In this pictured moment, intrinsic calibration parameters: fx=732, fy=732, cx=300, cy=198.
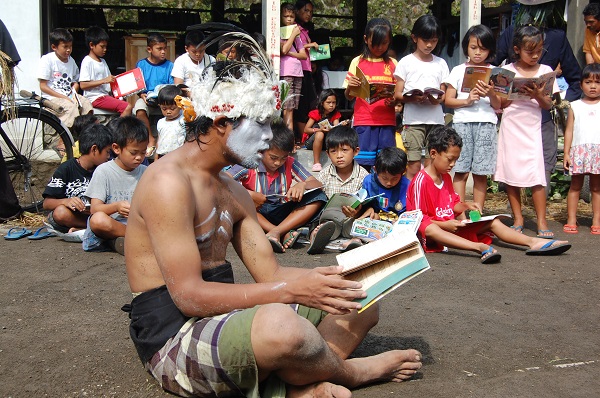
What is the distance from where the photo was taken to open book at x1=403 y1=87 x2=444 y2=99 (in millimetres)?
6953

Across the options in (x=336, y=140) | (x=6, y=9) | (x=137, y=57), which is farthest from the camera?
(x=137, y=57)

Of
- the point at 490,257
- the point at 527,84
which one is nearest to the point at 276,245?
the point at 490,257

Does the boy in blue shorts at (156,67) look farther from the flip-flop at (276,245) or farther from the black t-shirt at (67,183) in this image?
the flip-flop at (276,245)

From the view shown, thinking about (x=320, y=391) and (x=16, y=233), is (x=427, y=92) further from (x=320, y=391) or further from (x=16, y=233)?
(x=320, y=391)

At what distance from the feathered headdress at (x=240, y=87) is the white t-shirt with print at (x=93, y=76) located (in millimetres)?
5853

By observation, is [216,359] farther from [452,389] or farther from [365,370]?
[452,389]

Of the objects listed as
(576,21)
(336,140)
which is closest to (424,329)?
(336,140)

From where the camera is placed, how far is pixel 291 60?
8.80 meters

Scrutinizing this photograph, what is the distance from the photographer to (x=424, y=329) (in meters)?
4.00

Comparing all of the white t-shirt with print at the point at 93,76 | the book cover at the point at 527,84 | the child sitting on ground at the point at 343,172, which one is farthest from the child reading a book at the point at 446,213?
the white t-shirt with print at the point at 93,76

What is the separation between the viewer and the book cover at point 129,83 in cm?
849

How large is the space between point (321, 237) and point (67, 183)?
2.25m

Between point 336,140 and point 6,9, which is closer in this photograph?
point 336,140

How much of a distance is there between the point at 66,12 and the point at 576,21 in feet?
28.7
